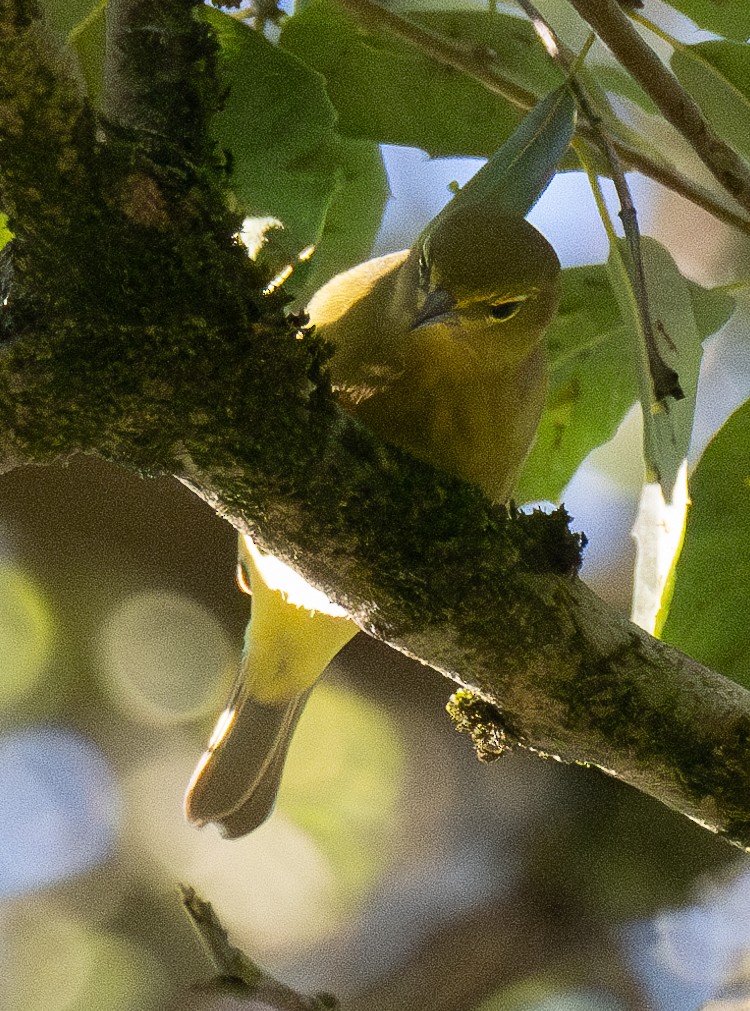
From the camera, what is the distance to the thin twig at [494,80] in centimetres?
193

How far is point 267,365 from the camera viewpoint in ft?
4.42

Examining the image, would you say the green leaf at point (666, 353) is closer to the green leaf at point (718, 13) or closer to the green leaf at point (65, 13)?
the green leaf at point (718, 13)

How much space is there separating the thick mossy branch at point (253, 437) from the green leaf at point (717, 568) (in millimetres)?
375

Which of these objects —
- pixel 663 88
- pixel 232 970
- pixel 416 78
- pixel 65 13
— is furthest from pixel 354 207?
pixel 232 970

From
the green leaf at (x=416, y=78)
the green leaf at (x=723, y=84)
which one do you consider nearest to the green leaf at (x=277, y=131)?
the green leaf at (x=416, y=78)

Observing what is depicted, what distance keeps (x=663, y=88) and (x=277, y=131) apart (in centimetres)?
59

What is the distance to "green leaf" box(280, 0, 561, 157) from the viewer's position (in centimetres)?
196

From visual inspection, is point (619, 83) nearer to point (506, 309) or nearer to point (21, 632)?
point (506, 309)

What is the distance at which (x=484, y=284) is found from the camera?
2.05m

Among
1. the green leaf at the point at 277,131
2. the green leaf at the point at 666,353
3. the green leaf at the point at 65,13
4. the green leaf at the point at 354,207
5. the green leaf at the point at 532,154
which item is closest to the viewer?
the green leaf at the point at 65,13

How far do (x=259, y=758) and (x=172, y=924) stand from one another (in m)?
1.50

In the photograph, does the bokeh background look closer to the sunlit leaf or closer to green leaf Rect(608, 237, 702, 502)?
the sunlit leaf

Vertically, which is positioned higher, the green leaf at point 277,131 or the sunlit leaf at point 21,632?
the green leaf at point 277,131

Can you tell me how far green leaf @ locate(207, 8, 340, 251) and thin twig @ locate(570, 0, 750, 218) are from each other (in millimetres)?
464
